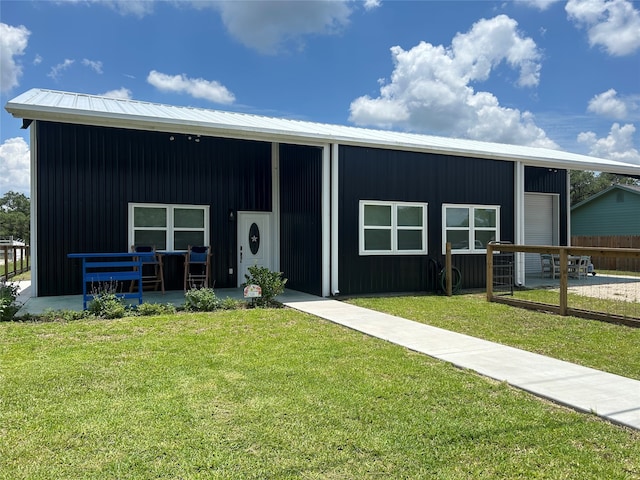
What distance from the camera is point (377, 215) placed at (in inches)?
363

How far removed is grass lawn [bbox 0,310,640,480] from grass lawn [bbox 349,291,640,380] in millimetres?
1399

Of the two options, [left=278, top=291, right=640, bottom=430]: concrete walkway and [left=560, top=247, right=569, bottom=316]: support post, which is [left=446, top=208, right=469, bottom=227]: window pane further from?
[left=278, top=291, right=640, bottom=430]: concrete walkway

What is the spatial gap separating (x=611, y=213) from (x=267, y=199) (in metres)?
18.9

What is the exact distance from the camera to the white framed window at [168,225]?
31.1ft

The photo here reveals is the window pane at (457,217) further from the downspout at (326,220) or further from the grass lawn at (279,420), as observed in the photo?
the grass lawn at (279,420)

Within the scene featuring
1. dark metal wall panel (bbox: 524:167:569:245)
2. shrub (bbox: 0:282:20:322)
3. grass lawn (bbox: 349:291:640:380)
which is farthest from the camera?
dark metal wall panel (bbox: 524:167:569:245)

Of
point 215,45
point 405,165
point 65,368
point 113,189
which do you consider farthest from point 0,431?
point 215,45

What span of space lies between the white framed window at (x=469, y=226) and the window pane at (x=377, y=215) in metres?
1.38

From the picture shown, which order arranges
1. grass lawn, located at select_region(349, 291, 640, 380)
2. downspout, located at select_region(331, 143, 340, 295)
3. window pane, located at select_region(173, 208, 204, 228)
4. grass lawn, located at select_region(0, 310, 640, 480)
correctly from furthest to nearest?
1. window pane, located at select_region(173, 208, 204, 228)
2. downspout, located at select_region(331, 143, 340, 295)
3. grass lawn, located at select_region(349, 291, 640, 380)
4. grass lawn, located at select_region(0, 310, 640, 480)


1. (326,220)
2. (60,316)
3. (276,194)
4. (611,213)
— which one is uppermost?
(611,213)

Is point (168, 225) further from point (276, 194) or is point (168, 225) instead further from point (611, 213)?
point (611, 213)

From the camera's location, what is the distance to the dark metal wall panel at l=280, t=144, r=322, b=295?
29.4ft

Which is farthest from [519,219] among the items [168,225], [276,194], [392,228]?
[168,225]

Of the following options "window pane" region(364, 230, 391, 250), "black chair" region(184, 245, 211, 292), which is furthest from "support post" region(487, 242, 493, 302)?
"black chair" region(184, 245, 211, 292)
